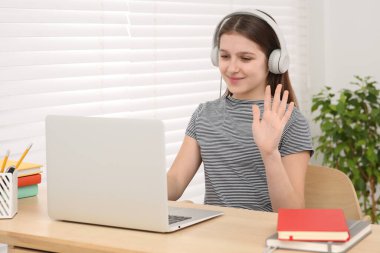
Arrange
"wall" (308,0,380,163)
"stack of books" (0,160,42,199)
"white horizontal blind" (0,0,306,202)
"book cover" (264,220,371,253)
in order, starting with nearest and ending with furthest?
1. "book cover" (264,220,371,253)
2. "stack of books" (0,160,42,199)
3. "white horizontal blind" (0,0,306,202)
4. "wall" (308,0,380,163)

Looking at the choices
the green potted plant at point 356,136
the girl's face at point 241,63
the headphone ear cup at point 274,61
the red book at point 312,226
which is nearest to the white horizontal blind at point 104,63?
the green potted plant at point 356,136

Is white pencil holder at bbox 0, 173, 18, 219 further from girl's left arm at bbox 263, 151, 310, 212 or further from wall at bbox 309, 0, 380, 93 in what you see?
wall at bbox 309, 0, 380, 93

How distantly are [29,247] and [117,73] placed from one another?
4.97ft

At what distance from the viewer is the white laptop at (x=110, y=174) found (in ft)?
5.55

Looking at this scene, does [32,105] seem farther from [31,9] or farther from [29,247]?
[29,247]

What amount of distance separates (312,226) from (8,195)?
0.85 metres

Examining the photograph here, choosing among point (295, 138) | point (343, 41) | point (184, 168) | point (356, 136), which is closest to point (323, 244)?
point (295, 138)

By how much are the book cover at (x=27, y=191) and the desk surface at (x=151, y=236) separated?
0.22 metres

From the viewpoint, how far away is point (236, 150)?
7.77ft

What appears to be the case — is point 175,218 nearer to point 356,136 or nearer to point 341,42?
point 356,136

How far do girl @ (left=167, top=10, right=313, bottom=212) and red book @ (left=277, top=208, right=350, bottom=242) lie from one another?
0.47 m

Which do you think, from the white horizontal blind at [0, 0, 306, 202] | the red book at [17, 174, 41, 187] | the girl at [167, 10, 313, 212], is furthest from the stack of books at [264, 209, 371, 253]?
the white horizontal blind at [0, 0, 306, 202]

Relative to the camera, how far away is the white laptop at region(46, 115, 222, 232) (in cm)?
169

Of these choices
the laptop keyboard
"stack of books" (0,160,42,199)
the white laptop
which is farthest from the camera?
"stack of books" (0,160,42,199)
